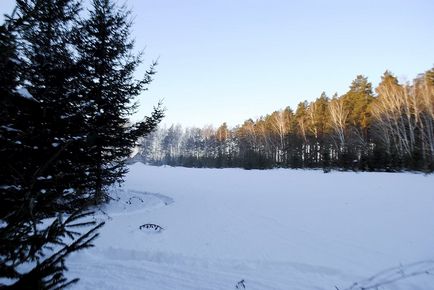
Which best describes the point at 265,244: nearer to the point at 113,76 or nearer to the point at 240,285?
the point at 240,285

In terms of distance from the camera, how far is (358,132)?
31891 millimetres

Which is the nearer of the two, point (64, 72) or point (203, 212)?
point (64, 72)

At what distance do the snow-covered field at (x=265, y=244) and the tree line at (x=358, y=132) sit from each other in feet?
17.9

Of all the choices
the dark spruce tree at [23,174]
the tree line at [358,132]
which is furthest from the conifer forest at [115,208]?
the tree line at [358,132]

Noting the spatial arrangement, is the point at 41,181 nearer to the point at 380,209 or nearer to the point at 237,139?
the point at 380,209

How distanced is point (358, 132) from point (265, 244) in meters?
29.7

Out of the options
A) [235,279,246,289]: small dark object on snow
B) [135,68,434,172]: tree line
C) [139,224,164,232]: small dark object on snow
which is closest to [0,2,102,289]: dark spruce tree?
[235,279,246,289]: small dark object on snow

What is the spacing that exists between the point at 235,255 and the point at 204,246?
93 cm

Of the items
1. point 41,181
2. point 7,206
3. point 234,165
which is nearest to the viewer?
point 7,206

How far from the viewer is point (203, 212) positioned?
1075 cm

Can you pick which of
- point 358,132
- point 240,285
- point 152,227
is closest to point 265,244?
point 240,285

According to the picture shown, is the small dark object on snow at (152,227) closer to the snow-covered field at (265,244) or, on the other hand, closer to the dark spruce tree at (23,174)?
the snow-covered field at (265,244)

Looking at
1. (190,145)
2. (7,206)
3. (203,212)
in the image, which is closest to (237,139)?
(190,145)

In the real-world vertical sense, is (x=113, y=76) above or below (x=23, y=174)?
above
